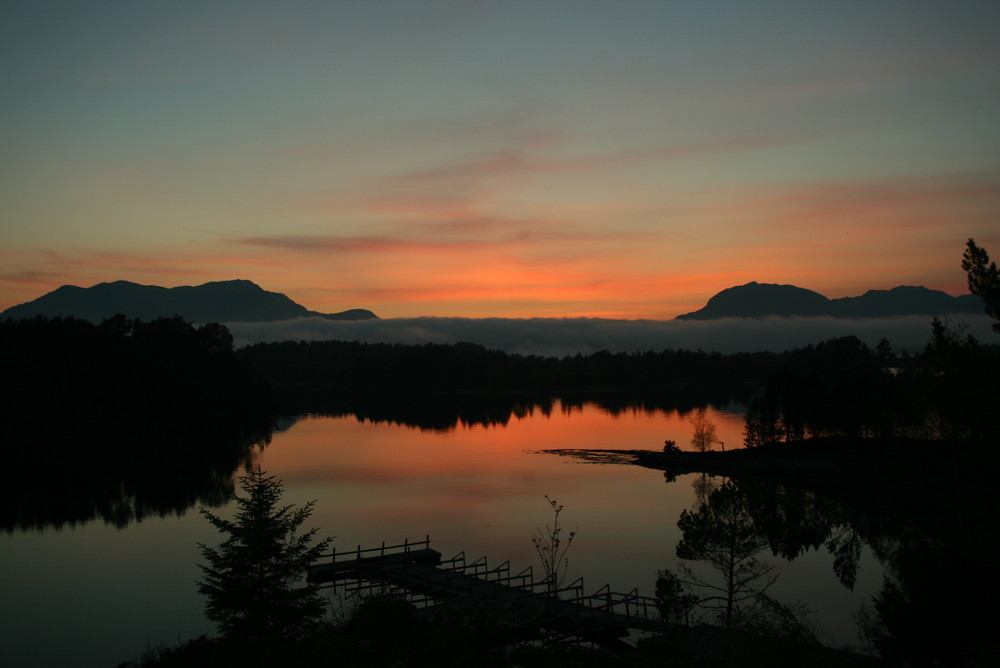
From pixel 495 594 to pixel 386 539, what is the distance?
17.0 m

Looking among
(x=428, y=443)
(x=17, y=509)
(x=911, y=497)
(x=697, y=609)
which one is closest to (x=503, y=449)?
(x=428, y=443)

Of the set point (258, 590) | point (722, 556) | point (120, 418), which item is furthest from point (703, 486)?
point (120, 418)

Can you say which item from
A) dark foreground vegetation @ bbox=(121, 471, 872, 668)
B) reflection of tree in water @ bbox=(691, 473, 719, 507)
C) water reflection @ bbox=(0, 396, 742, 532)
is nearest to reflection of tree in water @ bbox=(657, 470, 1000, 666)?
dark foreground vegetation @ bbox=(121, 471, 872, 668)

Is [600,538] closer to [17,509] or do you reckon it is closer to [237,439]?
[17,509]

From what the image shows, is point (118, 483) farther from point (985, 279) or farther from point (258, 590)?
point (985, 279)

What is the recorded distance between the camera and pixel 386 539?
45.8 m

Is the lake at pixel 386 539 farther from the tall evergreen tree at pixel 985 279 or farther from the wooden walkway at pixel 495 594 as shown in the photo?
the tall evergreen tree at pixel 985 279

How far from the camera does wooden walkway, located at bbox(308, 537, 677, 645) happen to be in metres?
28.5

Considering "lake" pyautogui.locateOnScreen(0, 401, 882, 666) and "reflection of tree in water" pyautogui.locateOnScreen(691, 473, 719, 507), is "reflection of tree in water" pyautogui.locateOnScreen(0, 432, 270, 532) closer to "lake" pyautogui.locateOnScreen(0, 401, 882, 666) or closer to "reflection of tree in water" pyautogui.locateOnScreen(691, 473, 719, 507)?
"lake" pyautogui.locateOnScreen(0, 401, 882, 666)

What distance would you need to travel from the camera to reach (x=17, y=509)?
55.6 m

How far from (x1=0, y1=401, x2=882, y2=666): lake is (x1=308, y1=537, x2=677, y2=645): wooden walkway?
3.08m

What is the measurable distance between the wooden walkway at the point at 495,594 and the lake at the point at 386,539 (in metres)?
3.08

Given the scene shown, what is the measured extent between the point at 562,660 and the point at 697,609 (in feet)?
48.2

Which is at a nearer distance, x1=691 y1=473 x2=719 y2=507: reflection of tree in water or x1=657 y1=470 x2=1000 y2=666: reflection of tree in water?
x1=657 y1=470 x2=1000 y2=666: reflection of tree in water
